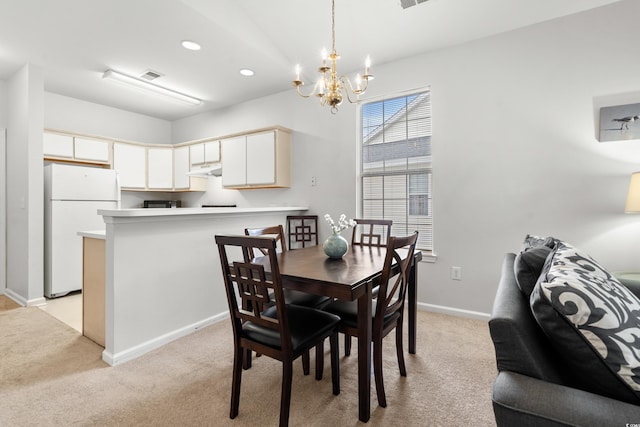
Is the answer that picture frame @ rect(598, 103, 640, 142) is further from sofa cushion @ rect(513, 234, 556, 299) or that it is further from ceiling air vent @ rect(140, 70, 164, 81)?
ceiling air vent @ rect(140, 70, 164, 81)

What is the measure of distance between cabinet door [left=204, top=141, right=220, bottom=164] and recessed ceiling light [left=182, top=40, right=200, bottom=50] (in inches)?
65.1

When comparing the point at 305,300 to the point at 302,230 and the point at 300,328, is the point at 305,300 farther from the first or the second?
the point at 302,230

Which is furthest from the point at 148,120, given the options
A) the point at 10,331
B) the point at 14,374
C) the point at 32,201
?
the point at 14,374

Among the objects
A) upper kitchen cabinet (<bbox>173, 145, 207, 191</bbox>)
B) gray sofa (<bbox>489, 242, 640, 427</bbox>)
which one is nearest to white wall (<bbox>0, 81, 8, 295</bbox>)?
upper kitchen cabinet (<bbox>173, 145, 207, 191</bbox>)

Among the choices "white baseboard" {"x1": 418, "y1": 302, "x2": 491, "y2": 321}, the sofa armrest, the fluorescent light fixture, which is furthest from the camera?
the fluorescent light fixture

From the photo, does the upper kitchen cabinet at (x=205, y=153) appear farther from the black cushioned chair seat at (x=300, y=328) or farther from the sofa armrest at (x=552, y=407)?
the sofa armrest at (x=552, y=407)

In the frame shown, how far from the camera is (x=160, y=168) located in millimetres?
5148

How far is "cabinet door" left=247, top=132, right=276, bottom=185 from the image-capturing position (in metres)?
4.03

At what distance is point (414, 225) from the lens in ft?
11.1

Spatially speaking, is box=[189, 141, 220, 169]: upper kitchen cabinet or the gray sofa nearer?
the gray sofa

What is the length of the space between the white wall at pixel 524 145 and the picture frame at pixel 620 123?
54 millimetres

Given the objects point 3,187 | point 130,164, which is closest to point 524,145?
point 130,164

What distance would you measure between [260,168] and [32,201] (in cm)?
251

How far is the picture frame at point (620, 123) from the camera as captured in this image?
7.81 feet
